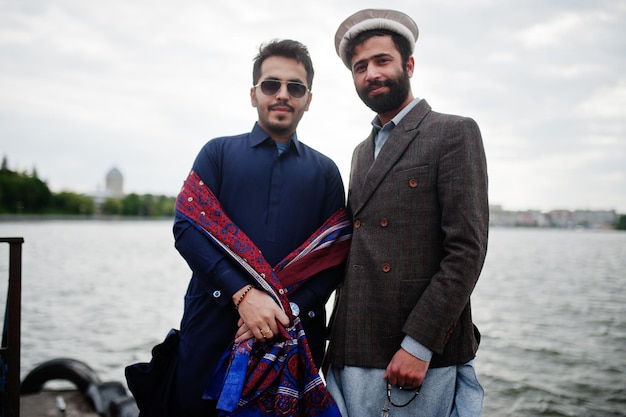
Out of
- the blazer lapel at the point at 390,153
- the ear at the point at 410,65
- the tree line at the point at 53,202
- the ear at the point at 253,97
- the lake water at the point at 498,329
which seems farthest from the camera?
the tree line at the point at 53,202

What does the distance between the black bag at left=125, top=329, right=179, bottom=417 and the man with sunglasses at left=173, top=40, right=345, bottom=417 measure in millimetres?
60

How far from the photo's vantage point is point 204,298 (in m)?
2.46

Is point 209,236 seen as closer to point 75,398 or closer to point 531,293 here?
point 75,398

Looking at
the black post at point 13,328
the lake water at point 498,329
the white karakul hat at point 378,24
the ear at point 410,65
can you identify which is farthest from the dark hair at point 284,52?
the lake water at point 498,329

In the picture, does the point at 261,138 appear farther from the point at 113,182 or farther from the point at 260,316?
the point at 113,182

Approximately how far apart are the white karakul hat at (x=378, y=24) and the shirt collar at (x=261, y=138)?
55cm

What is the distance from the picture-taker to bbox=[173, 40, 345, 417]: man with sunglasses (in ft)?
7.52

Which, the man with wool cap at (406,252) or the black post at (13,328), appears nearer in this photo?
the man with wool cap at (406,252)

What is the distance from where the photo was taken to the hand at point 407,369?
2.15 metres

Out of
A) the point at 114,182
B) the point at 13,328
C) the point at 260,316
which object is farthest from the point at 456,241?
the point at 114,182

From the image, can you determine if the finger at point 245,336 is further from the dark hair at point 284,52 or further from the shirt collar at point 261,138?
the dark hair at point 284,52

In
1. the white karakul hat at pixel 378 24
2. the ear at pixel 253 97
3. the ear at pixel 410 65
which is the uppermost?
the white karakul hat at pixel 378 24

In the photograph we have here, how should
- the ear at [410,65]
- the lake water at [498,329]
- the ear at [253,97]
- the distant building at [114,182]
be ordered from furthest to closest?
the distant building at [114,182], the lake water at [498,329], the ear at [253,97], the ear at [410,65]

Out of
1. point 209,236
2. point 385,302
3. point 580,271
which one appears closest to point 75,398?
point 209,236
